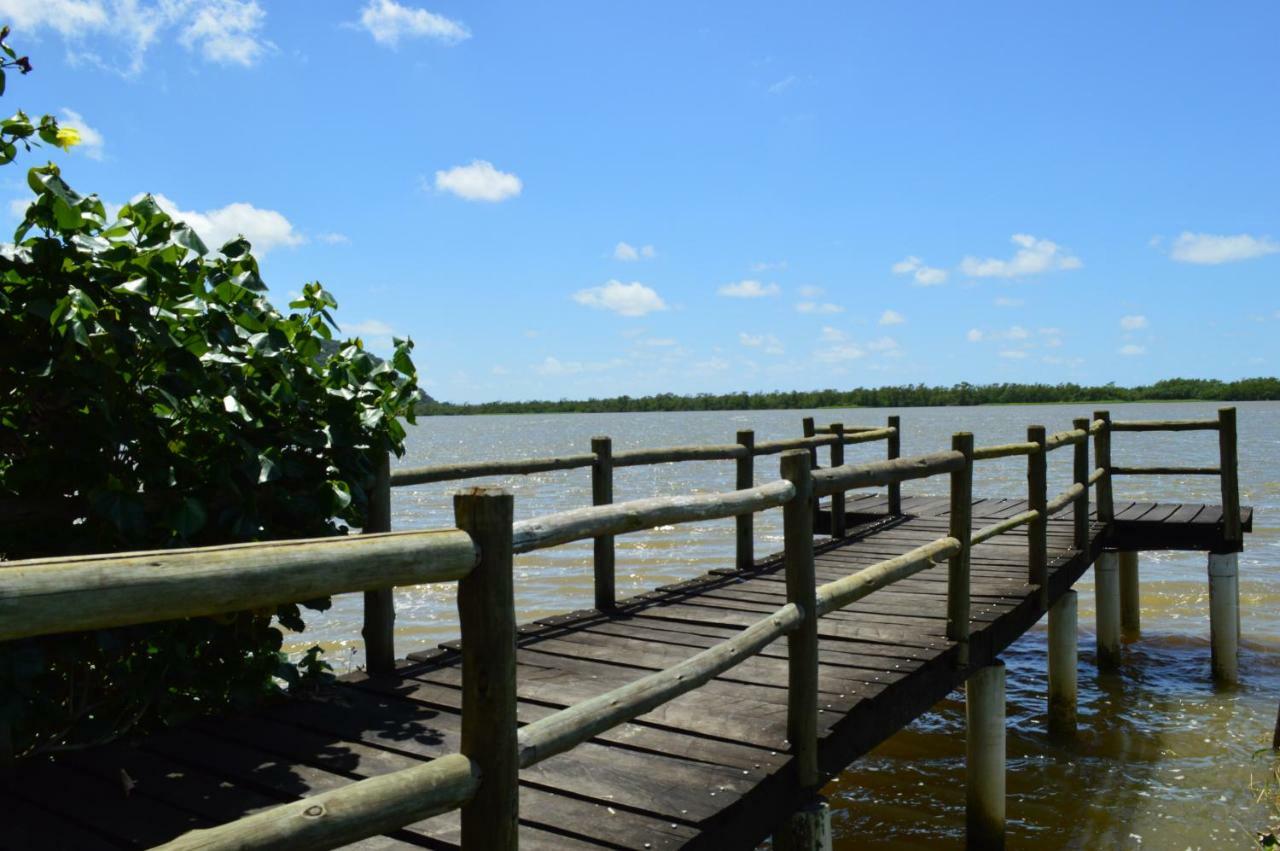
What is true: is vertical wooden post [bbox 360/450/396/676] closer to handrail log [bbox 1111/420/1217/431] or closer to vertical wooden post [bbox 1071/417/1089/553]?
vertical wooden post [bbox 1071/417/1089/553]

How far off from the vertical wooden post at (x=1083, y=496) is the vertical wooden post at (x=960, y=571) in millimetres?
3652

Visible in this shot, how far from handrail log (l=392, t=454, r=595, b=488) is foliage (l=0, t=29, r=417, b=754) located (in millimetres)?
748

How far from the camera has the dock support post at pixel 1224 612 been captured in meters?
10.5

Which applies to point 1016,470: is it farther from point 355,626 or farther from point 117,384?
point 117,384

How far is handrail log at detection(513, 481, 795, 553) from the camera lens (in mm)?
2838

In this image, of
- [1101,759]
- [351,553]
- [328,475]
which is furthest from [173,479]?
[1101,759]

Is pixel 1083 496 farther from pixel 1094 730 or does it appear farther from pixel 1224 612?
pixel 1224 612

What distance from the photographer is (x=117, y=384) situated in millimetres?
3627

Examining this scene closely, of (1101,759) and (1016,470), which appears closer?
(1101,759)

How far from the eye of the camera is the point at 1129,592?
13367mm

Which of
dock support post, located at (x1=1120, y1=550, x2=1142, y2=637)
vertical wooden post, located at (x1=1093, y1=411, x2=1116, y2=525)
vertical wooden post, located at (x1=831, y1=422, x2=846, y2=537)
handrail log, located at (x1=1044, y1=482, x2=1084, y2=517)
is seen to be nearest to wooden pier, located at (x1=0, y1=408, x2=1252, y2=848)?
handrail log, located at (x1=1044, y1=482, x2=1084, y2=517)

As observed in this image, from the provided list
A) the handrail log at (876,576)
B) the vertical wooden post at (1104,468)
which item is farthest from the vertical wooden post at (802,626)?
the vertical wooden post at (1104,468)

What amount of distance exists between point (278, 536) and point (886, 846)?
4622mm

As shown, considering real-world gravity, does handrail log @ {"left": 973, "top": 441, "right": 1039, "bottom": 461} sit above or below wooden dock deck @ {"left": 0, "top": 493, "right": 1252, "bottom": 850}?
above
